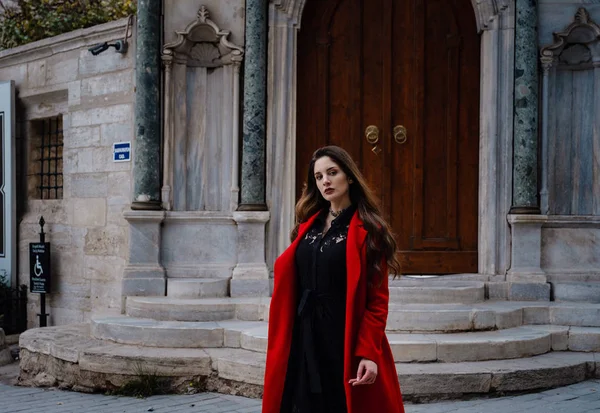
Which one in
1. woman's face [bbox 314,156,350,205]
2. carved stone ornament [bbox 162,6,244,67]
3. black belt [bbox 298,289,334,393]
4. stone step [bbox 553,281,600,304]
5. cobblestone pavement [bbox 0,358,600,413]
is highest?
carved stone ornament [bbox 162,6,244,67]

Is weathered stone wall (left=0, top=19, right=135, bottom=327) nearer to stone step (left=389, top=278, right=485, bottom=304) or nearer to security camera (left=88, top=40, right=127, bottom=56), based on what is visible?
security camera (left=88, top=40, right=127, bottom=56)

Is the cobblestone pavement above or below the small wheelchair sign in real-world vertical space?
below

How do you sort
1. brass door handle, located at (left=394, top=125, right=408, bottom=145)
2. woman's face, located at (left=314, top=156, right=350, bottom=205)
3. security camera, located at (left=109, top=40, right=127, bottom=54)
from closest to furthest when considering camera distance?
woman's face, located at (left=314, top=156, right=350, bottom=205)
brass door handle, located at (left=394, top=125, right=408, bottom=145)
security camera, located at (left=109, top=40, right=127, bottom=54)

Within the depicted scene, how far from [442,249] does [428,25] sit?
2.24m

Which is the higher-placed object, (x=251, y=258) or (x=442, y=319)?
(x=251, y=258)

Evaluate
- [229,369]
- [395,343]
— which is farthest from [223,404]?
[395,343]

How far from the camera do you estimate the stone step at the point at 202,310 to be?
22.8 feet

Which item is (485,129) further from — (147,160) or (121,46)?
(121,46)

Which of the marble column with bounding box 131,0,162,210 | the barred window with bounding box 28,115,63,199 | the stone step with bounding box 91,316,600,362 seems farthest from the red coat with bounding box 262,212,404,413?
the barred window with bounding box 28,115,63,199

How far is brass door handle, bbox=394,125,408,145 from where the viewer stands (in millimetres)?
7859

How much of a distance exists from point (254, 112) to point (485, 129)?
7.37 feet

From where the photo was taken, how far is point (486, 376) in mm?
5672

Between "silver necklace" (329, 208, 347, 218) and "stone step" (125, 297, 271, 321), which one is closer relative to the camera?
"silver necklace" (329, 208, 347, 218)

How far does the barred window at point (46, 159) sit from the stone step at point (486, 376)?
601 cm
